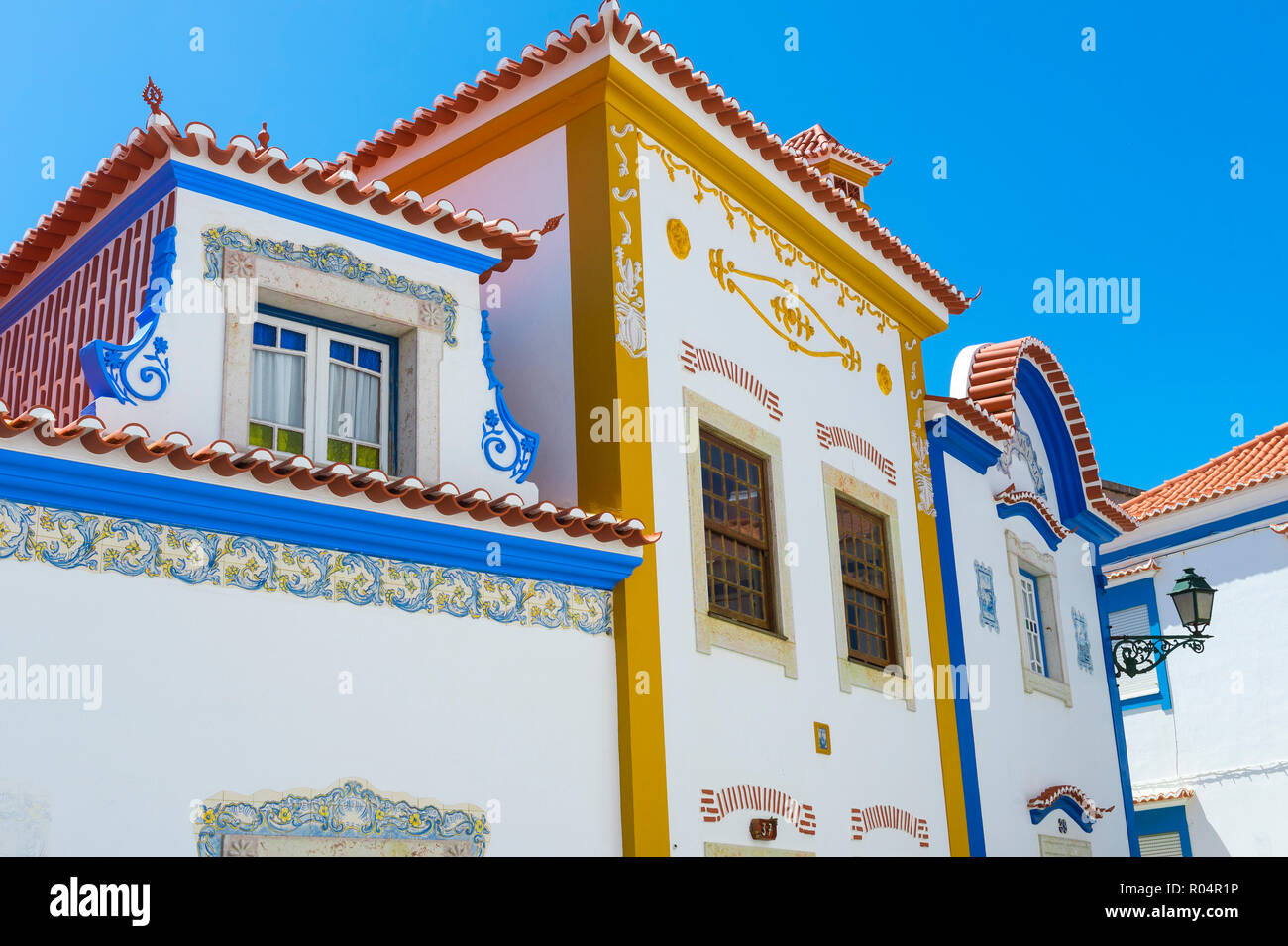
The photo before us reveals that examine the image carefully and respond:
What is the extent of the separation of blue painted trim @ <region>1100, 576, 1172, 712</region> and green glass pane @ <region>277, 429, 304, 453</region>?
1276 cm

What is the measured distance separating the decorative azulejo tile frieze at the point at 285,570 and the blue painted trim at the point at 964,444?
5.20m

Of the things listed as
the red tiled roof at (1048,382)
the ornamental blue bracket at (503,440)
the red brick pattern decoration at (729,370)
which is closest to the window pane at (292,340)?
the ornamental blue bracket at (503,440)

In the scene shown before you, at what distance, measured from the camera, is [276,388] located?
747cm

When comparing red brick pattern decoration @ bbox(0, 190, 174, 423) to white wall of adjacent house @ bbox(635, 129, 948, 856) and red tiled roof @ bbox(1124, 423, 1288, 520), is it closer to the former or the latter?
white wall of adjacent house @ bbox(635, 129, 948, 856)

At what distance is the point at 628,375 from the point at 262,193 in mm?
2409

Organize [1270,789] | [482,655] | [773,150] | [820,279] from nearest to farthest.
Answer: [482,655]
[773,150]
[820,279]
[1270,789]

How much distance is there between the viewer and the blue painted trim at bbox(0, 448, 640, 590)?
5.83 meters

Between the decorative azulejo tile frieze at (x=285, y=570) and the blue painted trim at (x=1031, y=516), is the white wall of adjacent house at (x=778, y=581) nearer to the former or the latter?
the decorative azulejo tile frieze at (x=285, y=570)

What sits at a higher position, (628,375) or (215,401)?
(628,375)

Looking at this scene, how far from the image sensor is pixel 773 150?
10.3 metres

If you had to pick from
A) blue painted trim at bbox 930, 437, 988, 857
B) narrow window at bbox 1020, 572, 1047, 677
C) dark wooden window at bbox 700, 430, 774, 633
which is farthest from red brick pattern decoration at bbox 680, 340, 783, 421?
narrow window at bbox 1020, 572, 1047, 677
